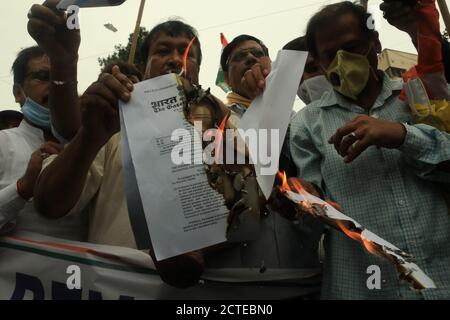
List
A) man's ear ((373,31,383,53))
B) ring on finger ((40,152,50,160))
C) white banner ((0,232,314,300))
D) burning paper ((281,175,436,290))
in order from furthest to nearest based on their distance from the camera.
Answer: man's ear ((373,31,383,53))
ring on finger ((40,152,50,160))
white banner ((0,232,314,300))
burning paper ((281,175,436,290))

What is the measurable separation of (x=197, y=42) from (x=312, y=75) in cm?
87

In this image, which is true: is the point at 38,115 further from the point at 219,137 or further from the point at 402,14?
the point at 402,14

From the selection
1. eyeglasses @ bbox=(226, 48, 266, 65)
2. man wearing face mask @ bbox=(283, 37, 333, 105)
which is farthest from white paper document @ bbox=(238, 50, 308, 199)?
eyeglasses @ bbox=(226, 48, 266, 65)

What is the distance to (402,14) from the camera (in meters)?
1.48

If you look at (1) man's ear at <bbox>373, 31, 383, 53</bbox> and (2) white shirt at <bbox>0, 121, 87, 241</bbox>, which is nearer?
(2) white shirt at <bbox>0, 121, 87, 241</bbox>

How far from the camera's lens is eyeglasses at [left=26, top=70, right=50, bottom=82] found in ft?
6.46

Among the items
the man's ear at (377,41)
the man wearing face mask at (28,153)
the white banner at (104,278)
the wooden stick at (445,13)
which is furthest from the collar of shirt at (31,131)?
the wooden stick at (445,13)

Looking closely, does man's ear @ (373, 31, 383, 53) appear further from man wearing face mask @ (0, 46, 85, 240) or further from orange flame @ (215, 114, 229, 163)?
man wearing face mask @ (0, 46, 85, 240)

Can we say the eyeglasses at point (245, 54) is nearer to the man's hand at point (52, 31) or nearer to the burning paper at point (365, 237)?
the man's hand at point (52, 31)

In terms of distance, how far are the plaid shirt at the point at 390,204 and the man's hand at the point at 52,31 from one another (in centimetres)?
95

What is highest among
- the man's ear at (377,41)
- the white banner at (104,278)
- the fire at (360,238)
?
the man's ear at (377,41)

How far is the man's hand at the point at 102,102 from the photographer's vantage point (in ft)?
3.80

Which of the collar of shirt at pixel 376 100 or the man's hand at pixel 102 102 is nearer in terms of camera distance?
the man's hand at pixel 102 102

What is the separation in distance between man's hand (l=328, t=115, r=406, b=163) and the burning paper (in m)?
0.20
